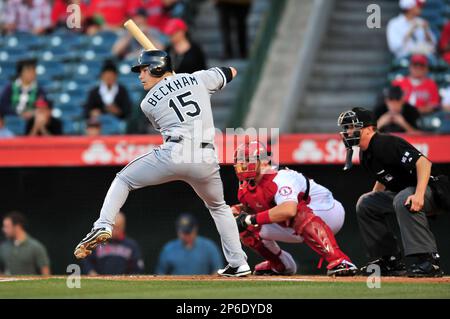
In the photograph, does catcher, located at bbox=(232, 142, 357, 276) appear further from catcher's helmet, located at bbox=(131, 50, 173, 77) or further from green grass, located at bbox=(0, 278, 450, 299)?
catcher's helmet, located at bbox=(131, 50, 173, 77)

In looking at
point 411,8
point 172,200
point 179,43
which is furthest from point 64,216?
point 411,8

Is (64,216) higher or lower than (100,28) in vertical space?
lower

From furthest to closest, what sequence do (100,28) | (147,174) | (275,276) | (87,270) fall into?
(100,28) < (87,270) < (275,276) < (147,174)

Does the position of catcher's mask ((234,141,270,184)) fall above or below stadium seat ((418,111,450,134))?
below

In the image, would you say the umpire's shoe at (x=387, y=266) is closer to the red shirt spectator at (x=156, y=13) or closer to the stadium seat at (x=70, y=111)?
the stadium seat at (x=70, y=111)

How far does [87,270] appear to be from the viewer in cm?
1174

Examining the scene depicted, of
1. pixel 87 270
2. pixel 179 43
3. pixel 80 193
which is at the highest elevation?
pixel 179 43

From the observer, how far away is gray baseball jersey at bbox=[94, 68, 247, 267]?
26.4 feet

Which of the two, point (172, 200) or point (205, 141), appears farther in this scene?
point (172, 200)

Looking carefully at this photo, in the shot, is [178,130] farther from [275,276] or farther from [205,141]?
[275,276]

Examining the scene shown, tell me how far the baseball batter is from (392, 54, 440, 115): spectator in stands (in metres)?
4.30

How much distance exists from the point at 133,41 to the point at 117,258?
3868 millimetres

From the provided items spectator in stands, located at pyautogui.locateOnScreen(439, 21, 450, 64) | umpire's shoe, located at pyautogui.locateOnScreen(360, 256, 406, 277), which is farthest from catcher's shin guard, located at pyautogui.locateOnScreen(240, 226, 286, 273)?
spectator in stands, located at pyautogui.locateOnScreen(439, 21, 450, 64)
